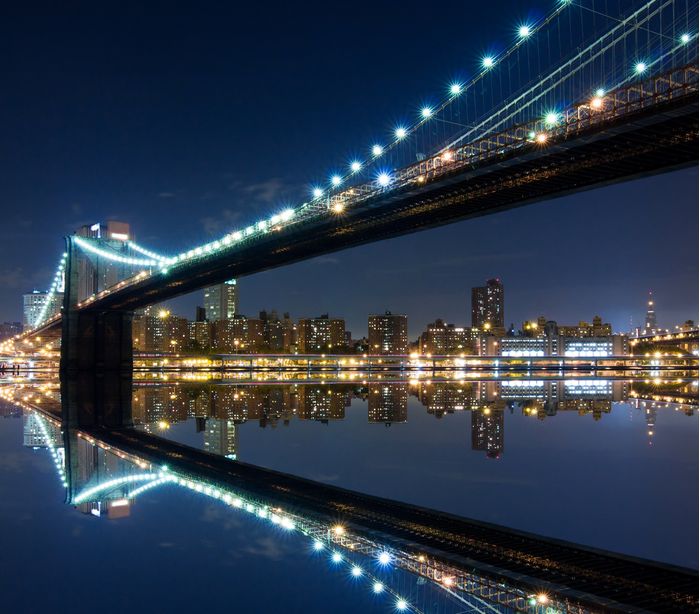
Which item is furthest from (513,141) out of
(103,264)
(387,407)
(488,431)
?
(103,264)

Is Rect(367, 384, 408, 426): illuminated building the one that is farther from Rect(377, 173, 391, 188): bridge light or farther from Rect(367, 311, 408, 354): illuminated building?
Rect(367, 311, 408, 354): illuminated building

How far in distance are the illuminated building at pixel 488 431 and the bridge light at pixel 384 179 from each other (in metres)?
11.2

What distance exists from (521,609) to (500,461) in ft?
18.6

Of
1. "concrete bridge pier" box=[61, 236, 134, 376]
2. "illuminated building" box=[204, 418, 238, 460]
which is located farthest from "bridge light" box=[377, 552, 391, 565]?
"concrete bridge pier" box=[61, 236, 134, 376]

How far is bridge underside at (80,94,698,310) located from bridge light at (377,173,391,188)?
0.55m

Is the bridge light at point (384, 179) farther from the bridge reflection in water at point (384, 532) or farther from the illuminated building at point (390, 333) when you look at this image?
the illuminated building at point (390, 333)

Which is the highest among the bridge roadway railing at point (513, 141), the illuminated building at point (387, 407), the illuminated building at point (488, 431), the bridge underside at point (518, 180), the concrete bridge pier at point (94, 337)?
the bridge roadway railing at point (513, 141)

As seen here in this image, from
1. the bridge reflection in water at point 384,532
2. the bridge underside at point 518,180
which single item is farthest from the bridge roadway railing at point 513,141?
the bridge reflection in water at point 384,532

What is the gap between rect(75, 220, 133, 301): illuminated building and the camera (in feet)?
196

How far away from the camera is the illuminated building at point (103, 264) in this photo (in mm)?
59781

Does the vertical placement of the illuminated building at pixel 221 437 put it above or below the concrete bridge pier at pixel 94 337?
below

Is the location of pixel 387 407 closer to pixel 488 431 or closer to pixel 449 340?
pixel 488 431

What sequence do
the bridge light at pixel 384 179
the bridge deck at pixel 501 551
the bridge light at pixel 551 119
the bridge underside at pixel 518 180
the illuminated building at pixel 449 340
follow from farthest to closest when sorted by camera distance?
the illuminated building at pixel 449 340
the bridge light at pixel 384 179
the bridge light at pixel 551 119
the bridge underside at pixel 518 180
the bridge deck at pixel 501 551

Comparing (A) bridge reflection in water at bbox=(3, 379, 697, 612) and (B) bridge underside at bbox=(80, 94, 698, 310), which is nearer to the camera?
(A) bridge reflection in water at bbox=(3, 379, 697, 612)
